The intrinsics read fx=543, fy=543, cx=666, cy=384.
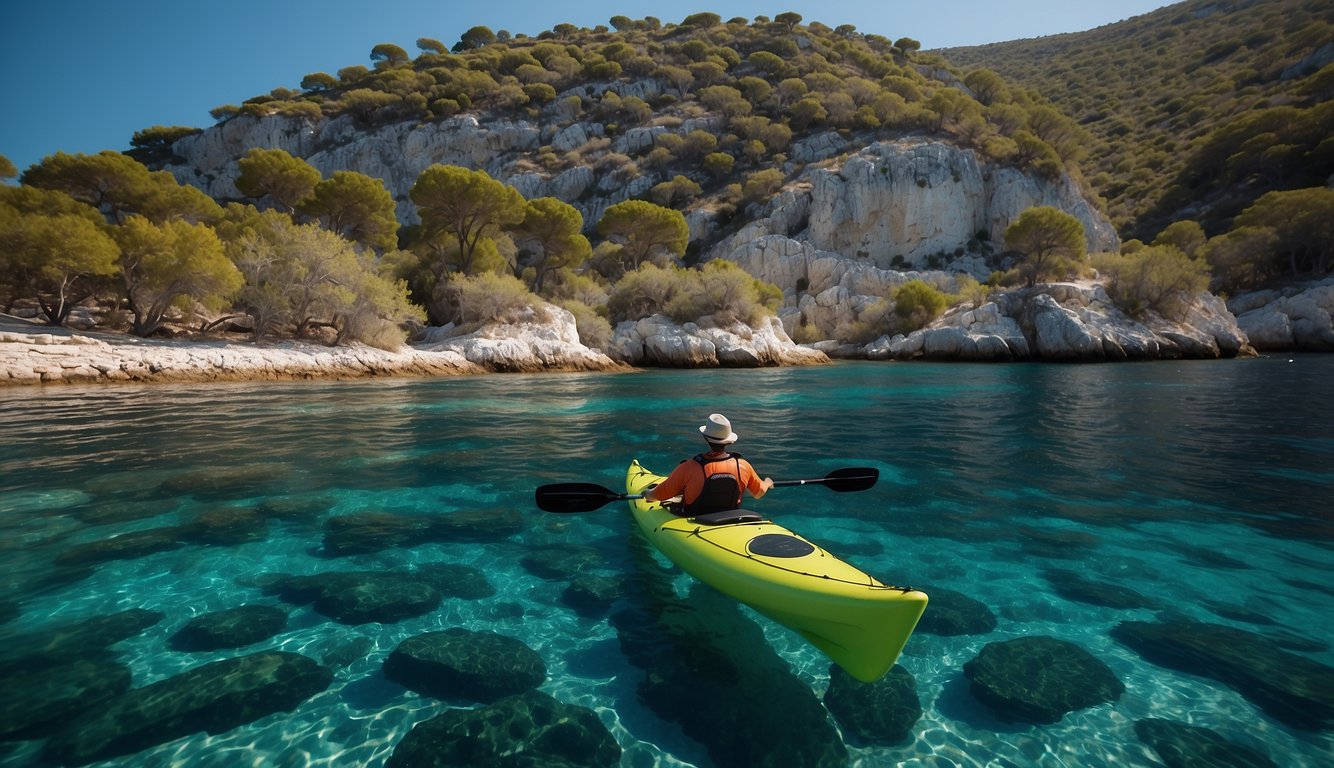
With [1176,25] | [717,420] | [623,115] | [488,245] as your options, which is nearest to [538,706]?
[717,420]

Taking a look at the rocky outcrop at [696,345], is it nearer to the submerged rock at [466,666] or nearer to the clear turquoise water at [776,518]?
the clear turquoise water at [776,518]

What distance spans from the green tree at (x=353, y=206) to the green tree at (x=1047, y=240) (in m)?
50.6

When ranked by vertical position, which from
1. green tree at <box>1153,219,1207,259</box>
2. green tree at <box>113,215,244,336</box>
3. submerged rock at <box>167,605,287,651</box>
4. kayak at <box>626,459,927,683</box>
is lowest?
submerged rock at <box>167,605,287,651</box>

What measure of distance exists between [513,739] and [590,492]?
307 cm

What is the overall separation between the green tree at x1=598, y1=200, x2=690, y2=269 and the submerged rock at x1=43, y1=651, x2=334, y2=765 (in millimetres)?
46598

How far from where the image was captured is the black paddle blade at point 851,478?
655 cm

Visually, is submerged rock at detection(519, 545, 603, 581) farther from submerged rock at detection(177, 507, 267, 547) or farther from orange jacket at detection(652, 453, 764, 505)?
submerged rock at detection(177, 507, 267, 547)

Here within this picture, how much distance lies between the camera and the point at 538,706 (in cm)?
365

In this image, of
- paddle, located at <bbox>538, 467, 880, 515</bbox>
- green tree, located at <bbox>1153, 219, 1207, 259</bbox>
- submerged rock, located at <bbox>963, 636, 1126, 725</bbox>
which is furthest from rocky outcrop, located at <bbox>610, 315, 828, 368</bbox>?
green tree, located at <bbox>1153, 219, 1207, 259</bbox>

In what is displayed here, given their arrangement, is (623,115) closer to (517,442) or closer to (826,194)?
(826,194)

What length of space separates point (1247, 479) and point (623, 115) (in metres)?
86.4

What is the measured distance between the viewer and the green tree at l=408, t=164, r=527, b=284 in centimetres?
3666

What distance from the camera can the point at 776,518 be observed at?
7.53 metres

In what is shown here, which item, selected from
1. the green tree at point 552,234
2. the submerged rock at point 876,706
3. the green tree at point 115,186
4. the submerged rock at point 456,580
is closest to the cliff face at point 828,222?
the green tree at point 552,234
